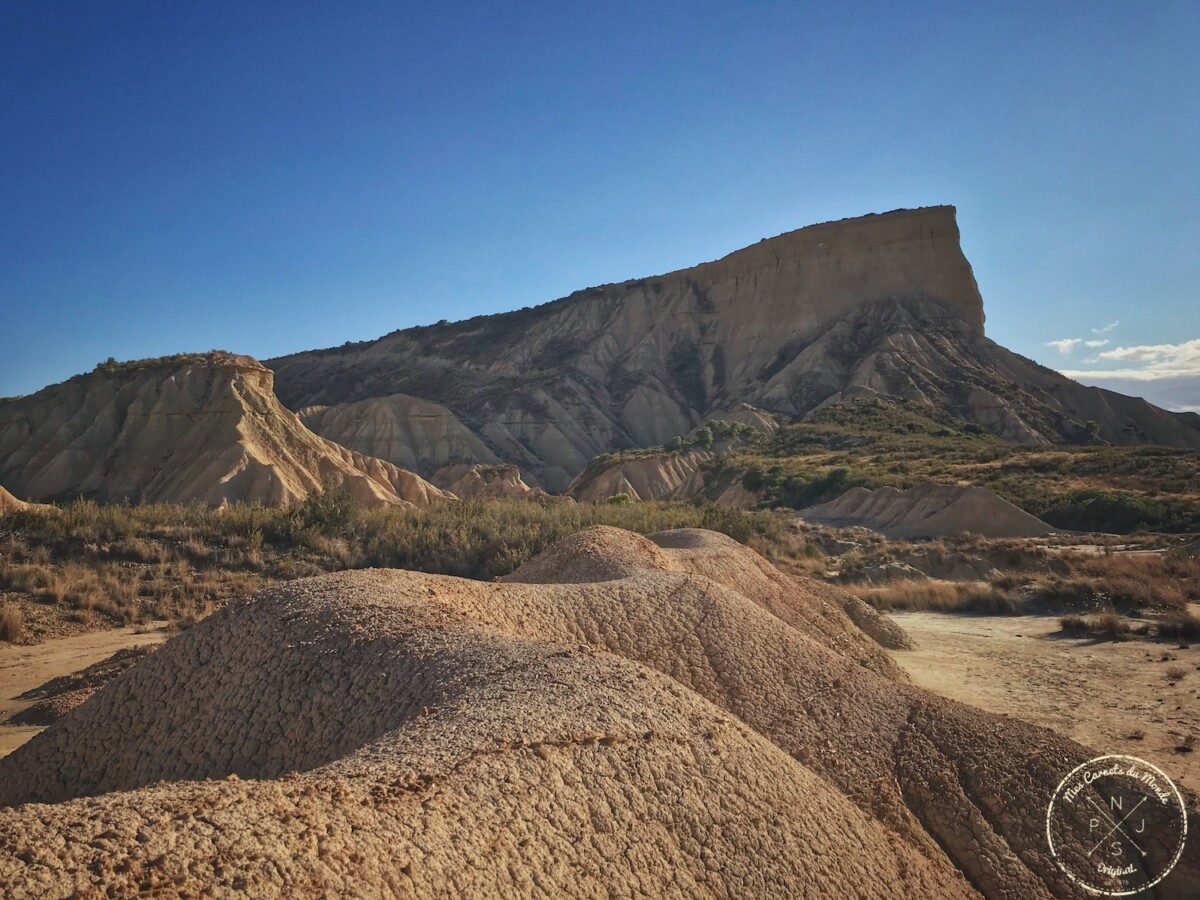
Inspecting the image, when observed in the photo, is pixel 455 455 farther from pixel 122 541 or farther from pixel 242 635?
pixel 242 635

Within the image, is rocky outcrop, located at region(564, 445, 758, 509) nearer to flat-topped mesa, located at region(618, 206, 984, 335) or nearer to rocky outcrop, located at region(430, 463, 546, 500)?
rocky outcrop, located at region(430, 463, 546, 500)

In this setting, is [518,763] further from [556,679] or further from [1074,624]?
[1074,624]

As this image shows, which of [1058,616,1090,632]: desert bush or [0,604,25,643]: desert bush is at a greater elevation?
[0,604,25,643]: desert bush

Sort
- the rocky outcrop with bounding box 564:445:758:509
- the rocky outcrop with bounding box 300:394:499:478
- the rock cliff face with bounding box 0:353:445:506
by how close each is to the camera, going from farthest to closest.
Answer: the rocky outcrop with bounding box 300:394:499:478 < the rocky outcrop with bounding box 564:445:758:509 < the rock cliff face with bounding box 0:353:445:506

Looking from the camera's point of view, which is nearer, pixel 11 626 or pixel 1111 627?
pixel 11 626

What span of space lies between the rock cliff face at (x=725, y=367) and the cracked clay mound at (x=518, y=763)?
168ft

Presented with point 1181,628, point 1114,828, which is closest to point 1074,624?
point 1181,628

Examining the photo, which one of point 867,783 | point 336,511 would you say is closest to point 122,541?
point 336,511

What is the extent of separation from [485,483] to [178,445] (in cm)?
1624

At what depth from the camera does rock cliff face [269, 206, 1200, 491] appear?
60375 mm

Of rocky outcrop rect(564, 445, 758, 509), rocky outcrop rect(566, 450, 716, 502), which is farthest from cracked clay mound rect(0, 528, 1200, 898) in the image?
rocky outcrop rect(566, 450, 716, 502)

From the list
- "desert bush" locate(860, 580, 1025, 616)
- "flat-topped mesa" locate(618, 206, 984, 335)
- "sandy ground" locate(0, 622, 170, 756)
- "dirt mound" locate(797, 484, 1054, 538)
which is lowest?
"desert bush" locate(860, 580, 1025, 616)

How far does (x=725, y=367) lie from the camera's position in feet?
245

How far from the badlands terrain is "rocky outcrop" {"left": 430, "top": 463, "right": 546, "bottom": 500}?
10618 mm
